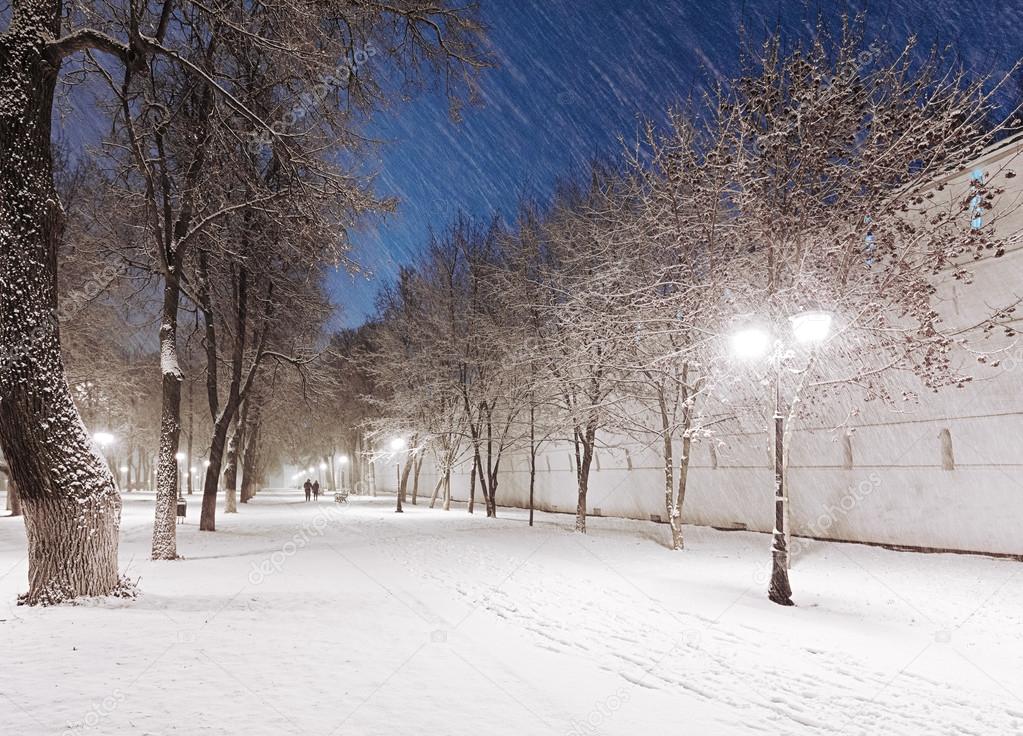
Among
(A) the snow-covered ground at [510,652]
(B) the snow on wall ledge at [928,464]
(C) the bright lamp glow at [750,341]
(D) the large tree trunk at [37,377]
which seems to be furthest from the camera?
(B) the snow on wall ledge at [928,464]

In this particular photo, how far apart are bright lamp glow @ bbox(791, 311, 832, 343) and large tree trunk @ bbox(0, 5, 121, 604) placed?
8680 mm

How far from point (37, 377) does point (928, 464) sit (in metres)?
16.8

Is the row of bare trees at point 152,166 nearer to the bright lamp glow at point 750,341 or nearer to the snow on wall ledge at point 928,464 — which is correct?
the bright lamp glow at point 750,341

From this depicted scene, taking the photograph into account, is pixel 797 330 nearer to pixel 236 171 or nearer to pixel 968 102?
pixel 968 102

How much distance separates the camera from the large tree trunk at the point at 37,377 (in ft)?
22.4

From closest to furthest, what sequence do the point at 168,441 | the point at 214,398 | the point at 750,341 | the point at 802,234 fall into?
the point at 750,341, the point at 802,234, the point at 168,441, the point at 214,398

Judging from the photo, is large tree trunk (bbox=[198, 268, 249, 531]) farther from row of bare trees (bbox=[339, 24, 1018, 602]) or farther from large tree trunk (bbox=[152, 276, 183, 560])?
row of bare trees (bbox=[339, 24, 1018, 602])

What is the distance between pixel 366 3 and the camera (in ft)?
28.3

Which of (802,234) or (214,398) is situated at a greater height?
(802,234)

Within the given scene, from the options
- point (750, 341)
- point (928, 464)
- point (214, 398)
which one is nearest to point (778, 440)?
point (750, 341)

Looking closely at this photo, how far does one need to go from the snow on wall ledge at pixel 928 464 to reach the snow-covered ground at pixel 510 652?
1631mm

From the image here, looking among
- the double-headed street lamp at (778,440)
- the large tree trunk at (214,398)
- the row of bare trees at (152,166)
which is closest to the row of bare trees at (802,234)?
the double-headed street lamp at (778,440)

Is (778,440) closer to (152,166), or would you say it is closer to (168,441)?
(168,441)

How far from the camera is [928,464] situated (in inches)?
580
